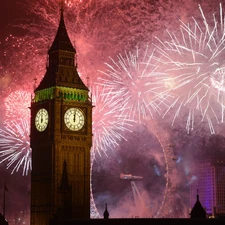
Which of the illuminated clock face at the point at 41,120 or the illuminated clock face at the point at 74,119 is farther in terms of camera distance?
the illuminated clock face at the point at 41,120

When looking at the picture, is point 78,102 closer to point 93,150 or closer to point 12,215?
point 93,150

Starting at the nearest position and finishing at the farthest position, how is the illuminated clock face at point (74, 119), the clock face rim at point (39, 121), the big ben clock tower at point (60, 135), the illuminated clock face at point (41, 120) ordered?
the big ben clock tower at point (60, 135) < the illuminated clock face at point (74, 119) < the clock face rim at point (39, 121) < the illuminated clock face at point (41, 120)

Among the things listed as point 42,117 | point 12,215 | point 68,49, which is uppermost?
point 68,49

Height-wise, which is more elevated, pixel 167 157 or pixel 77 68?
pixel 77 68

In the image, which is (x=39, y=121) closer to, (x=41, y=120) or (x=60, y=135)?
(x=41, y=120)

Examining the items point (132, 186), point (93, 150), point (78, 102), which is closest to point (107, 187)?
point (132, 186)

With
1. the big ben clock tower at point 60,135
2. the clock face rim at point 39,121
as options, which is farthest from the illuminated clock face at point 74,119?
the clock face rim at point 39,121

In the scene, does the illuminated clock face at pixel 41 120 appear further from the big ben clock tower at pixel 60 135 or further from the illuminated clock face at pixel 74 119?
the illuminated clock face at pixel 74 119
